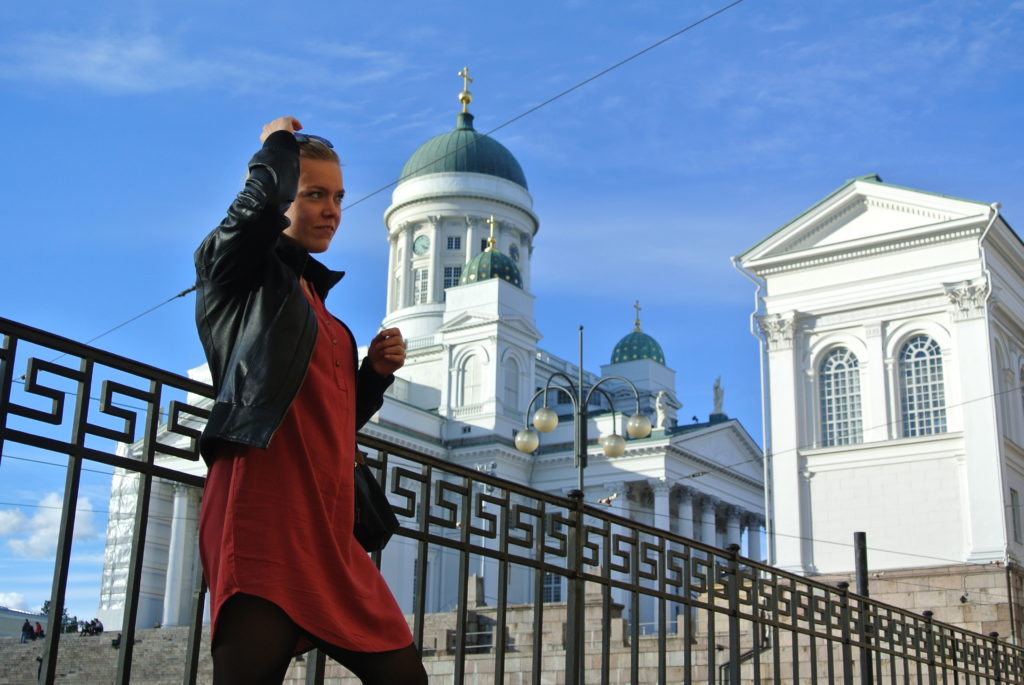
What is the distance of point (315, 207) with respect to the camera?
352 cm

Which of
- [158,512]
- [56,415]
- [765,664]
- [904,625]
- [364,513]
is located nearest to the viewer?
[364,513]

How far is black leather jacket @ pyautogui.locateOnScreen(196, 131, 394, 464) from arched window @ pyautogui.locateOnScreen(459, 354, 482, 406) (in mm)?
54147

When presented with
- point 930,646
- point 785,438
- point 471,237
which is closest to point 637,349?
point 471,237

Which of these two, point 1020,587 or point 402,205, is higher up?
point 402,205

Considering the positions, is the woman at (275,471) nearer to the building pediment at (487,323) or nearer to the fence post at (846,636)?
the fence post at (846,636)

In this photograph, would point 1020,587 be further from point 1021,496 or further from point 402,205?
point 402,205

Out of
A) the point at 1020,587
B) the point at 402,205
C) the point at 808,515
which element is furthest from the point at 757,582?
the point at 402,205

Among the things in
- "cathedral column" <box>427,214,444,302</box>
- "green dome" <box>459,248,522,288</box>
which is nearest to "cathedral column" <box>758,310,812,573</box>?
"green dome" <box>459,248,522,288</box>

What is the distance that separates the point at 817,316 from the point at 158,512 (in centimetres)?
3104

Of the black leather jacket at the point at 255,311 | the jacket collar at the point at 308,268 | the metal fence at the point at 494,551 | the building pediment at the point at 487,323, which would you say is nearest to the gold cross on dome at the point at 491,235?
the building pediment at the point at 487,323

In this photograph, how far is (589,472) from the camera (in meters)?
55.5

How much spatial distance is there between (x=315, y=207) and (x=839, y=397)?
102 feet

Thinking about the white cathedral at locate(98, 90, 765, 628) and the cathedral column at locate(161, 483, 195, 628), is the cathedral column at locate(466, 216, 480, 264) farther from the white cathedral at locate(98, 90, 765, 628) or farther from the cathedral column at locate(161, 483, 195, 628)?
the cathedral column at locate(161, 483, 195, 628)

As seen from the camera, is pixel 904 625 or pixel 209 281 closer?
pixel 209 281
